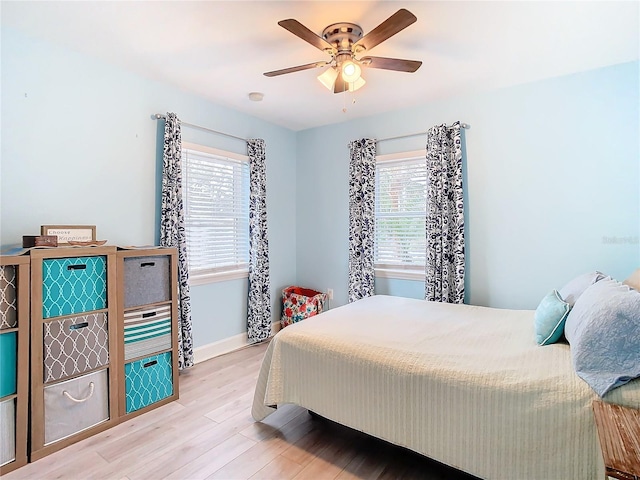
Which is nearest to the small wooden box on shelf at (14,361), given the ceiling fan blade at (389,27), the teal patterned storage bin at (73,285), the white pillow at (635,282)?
the teal patterned storage bin at (73,285)

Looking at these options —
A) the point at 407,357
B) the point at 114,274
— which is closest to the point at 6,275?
the point at 114,274

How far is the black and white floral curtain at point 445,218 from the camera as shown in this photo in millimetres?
3234

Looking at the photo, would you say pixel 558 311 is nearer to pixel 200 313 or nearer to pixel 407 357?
pixel 407 357

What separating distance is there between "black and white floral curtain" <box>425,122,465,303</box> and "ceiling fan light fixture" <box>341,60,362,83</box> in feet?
4.71

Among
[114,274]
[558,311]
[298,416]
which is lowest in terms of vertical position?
[298,416]

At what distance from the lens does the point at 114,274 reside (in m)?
2.28

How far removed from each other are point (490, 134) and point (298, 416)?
2929 mm

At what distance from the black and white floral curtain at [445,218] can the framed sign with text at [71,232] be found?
2814 millimetres

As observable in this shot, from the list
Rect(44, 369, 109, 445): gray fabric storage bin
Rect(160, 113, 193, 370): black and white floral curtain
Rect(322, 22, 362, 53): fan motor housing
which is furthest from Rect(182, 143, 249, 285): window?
Rect(322, 22, 362, 53): fan motor housing

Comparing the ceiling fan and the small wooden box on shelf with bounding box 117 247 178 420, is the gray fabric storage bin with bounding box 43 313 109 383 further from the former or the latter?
the ceiling fan

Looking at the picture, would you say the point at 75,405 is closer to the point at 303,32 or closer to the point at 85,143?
the point at 85,143

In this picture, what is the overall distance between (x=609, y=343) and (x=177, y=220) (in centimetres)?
295

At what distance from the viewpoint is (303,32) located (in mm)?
1851

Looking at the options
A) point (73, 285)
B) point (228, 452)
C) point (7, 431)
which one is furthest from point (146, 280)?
point (228, 452)
